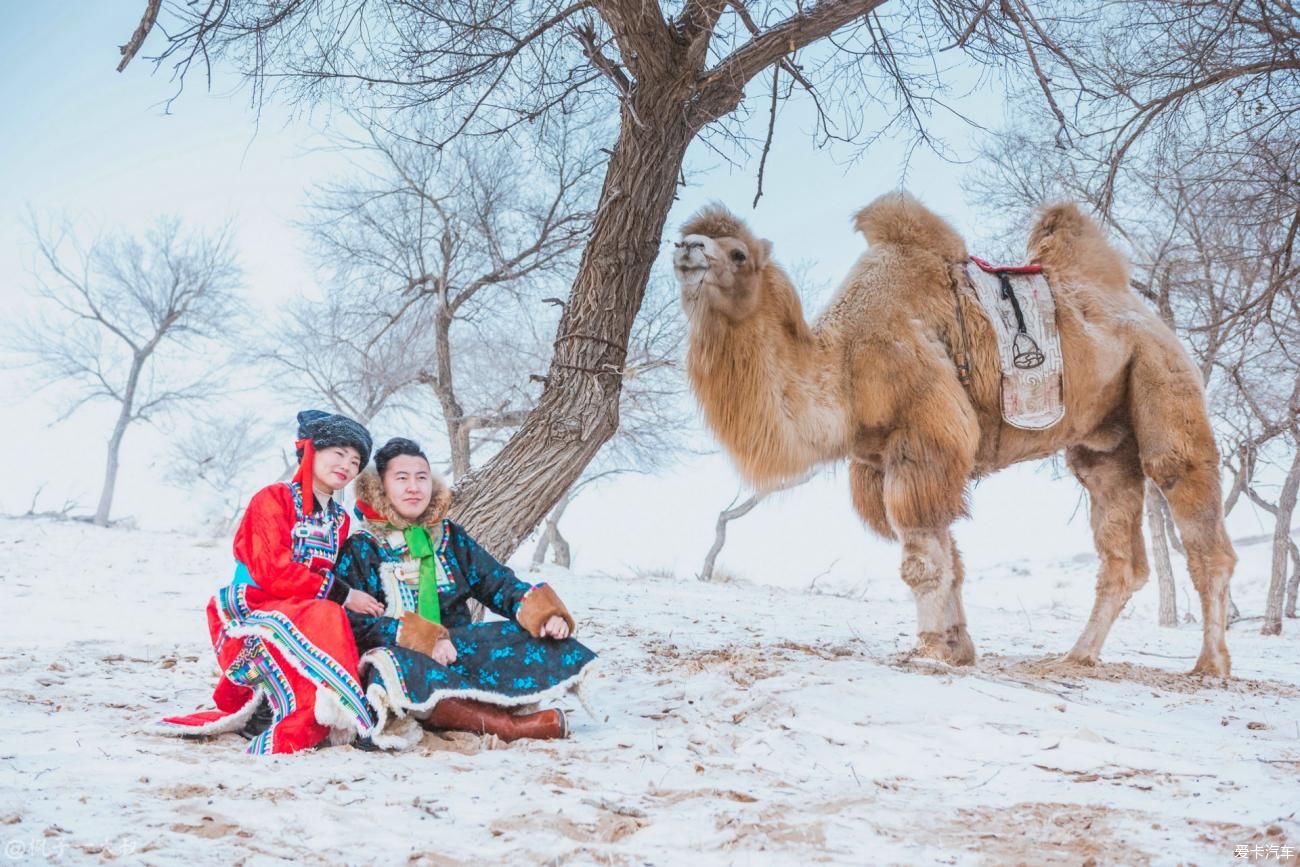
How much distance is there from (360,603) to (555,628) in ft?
2.58

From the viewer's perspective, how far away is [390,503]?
4270 mm

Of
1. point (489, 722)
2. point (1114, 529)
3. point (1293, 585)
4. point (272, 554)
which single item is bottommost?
point (489, 722)

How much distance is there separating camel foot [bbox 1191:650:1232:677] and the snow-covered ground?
4.9 inches

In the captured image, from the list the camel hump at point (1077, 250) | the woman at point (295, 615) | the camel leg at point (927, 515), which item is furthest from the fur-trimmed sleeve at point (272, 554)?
the camel hump at point (1077, 250)

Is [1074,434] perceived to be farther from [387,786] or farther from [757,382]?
[387,786]

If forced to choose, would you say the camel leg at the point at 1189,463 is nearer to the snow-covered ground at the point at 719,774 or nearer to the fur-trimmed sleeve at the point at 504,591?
the snow-covered ground at the point at 719,774

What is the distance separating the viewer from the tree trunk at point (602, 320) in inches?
225

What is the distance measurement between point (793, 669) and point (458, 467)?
11162 millimetres

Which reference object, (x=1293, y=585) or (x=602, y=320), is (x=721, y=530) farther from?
(x=602, y=320)

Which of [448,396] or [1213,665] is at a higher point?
[448,396]

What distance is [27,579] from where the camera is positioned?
9617 millimetres

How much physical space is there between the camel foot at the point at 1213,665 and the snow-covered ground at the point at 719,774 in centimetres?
13

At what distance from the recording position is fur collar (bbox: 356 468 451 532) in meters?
4.26

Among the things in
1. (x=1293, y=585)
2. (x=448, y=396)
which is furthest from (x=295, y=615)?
(x=1293, y=585)
